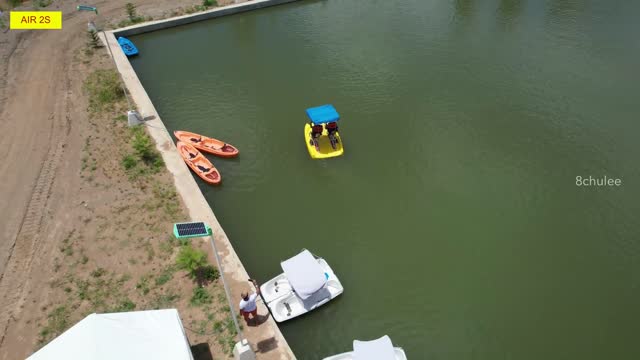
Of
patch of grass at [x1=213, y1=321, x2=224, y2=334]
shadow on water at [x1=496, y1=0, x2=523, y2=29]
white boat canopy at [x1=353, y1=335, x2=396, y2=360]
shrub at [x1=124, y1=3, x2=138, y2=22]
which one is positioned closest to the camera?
white boat canopy at [x1=353, y1=335, x2=396, y2=360]

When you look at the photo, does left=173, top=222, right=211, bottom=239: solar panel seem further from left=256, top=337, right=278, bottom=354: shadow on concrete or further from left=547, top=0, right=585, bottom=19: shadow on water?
left=547, top=0, right=585, bottom=19: shadow on water

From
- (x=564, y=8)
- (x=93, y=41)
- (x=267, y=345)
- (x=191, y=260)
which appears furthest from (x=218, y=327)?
(x=564, y=8)

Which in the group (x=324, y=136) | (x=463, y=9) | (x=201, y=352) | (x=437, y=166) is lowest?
(x=201, y=352)

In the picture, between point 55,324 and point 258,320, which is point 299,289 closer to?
point 258,320

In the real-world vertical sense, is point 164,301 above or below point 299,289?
below

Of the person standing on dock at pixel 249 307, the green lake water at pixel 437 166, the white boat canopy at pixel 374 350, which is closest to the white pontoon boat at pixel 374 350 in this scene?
the white boat canopy at pixel 374 350

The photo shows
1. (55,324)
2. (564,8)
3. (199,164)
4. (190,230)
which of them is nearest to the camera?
(190,230)

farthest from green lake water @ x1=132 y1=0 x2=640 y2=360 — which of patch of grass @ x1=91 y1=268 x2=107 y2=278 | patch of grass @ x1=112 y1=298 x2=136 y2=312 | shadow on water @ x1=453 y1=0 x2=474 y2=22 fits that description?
patch of grass @ x1=91 y1=268 x2=107 y2=278
